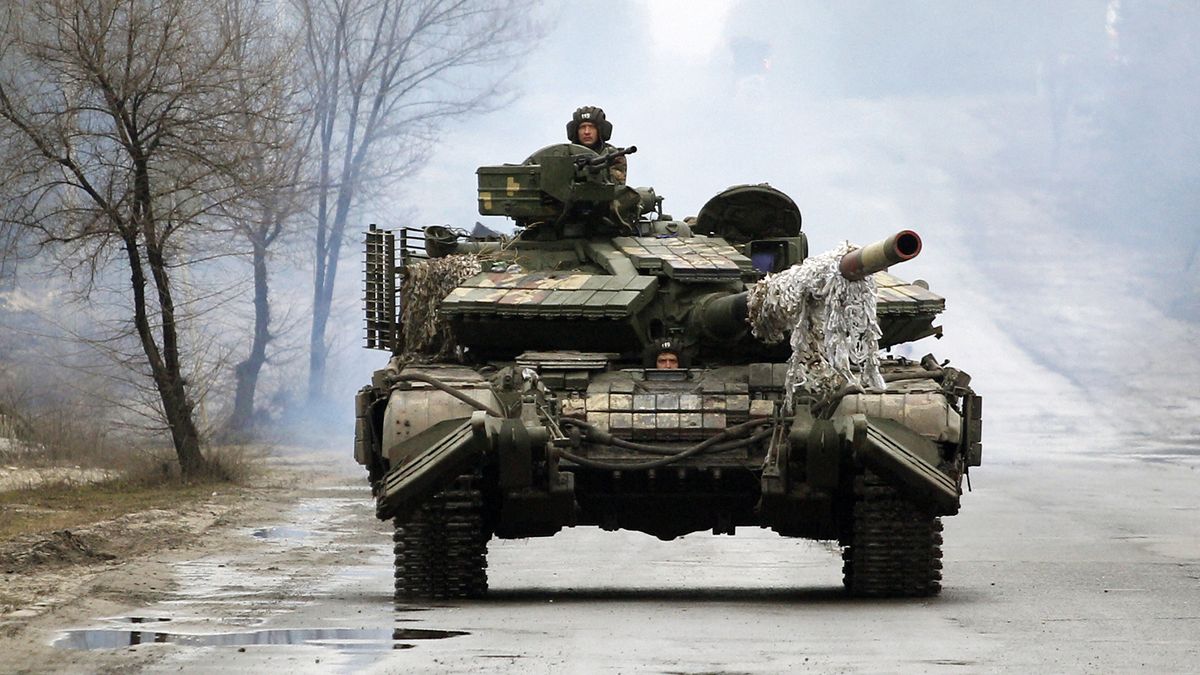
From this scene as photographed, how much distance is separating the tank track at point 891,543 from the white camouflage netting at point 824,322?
679mm

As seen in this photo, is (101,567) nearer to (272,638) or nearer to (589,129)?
(272,638)

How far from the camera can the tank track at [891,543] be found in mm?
15258

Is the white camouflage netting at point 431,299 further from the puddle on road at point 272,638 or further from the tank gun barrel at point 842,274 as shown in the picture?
the puddle on road at point 272,638

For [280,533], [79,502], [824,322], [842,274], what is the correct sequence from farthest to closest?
[79,502] → [280,533] → [824,322] → [842,274]

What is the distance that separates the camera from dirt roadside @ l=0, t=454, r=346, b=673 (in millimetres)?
11906

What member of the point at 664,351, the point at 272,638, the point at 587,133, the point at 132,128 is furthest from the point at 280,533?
the point at 272,638

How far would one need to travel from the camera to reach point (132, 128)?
2666 centimetres

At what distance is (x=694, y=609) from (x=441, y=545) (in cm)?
182

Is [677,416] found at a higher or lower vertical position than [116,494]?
higher

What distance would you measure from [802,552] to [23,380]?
20.6 metres

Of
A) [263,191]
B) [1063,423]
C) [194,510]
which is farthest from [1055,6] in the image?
[194,510]

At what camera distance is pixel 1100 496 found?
2716 cm

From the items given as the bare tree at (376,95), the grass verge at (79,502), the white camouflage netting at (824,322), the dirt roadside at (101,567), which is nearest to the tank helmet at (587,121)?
the white camouflage netting at (824,322)

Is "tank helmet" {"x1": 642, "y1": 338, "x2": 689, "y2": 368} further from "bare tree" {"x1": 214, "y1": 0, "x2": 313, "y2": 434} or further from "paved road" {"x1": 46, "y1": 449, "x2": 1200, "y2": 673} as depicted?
"bare tree" {"x1": 214, "y1": 0, "x2": 313, "y2": 434}
